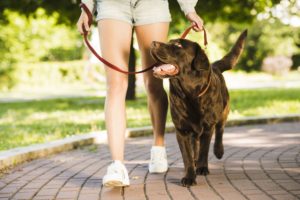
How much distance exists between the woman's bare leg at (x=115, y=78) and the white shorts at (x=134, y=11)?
0.18ft

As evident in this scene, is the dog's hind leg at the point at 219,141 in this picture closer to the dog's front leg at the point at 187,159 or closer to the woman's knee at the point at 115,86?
the dog's front leg at the point at 187,159

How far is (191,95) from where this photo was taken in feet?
14.9

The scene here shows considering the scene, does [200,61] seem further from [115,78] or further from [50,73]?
[50,73]

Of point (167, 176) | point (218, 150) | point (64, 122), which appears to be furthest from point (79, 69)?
point (167, 176)

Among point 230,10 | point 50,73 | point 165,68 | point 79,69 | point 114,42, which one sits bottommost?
point 50,73

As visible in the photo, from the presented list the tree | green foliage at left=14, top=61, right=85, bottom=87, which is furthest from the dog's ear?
green foliage at left=14, top=61, right=85, bottom=87

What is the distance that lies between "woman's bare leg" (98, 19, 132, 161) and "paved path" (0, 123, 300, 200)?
0.43 meters

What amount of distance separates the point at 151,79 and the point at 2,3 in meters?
11.8

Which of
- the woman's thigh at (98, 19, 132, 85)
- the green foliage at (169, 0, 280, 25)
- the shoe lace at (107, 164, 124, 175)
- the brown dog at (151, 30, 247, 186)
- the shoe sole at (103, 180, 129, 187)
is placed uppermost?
the green foliage at (169, 0, 280, 25)

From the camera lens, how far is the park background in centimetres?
1096

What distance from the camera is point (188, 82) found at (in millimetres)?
4465

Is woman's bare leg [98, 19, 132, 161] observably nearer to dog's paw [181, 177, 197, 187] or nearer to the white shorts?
the white shorts

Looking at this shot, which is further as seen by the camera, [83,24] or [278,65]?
[278,65]

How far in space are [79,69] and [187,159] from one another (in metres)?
28.8
